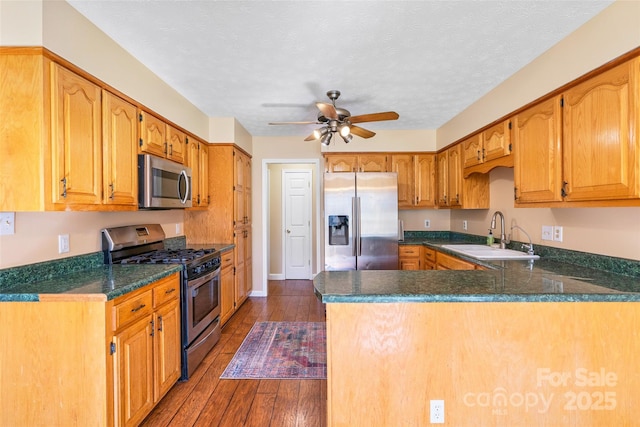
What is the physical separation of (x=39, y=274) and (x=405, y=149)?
158 inches

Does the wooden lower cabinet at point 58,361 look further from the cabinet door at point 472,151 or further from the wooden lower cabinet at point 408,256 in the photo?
the cabinet door at point 472,151

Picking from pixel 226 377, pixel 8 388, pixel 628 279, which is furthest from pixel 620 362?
pixel 8 388

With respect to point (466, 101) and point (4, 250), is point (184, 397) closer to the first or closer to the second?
point (4, 250)

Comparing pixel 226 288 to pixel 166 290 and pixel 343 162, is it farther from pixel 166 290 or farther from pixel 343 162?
pixel 343 162

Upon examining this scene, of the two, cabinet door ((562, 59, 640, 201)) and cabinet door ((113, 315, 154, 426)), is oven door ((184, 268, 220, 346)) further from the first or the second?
cabinet door ((562, 59, 640, 201))

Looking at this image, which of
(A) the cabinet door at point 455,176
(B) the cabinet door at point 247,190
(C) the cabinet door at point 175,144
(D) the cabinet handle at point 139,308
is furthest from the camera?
(B) the cabinet door at point 247,190

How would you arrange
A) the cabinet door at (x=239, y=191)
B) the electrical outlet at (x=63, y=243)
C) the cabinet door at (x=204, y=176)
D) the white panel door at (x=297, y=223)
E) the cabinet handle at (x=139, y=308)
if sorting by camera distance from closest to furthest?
1. the cabinet handle at (x=139, y=308)
2. the electrical outlet at (x=63, y=243)
3. the cabinet door at (x=204, y=176)
4. the cabinet door at (x=239, y=191)
5. the white panel door at (x=297, y=223)

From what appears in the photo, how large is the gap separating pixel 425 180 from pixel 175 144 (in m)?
3.20

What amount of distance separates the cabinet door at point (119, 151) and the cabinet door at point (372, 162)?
2803 millimetres

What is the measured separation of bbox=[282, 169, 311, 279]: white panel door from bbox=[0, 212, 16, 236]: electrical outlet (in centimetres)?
406

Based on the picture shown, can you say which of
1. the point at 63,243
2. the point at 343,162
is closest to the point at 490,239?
the point at 343,162

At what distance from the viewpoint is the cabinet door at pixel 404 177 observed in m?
4.18

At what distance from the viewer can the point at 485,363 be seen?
1434 mm

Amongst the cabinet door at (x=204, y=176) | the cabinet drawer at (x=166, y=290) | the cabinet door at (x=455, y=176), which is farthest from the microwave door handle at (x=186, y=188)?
the cabinet door at (x=455, y=176)
